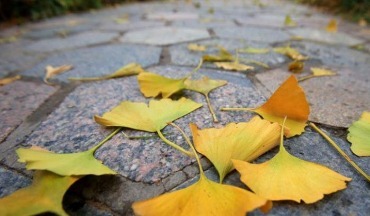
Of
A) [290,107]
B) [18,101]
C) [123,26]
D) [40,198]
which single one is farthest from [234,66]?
[123,26]

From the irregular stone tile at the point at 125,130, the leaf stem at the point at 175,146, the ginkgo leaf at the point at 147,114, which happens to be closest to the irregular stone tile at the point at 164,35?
the irregular stone tile at the point at 125,130

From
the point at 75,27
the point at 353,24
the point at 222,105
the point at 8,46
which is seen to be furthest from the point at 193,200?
the point at 353,24

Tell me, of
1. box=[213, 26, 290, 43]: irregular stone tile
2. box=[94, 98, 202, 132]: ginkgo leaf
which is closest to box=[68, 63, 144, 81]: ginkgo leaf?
box=[94, 98, 202, 132]: ginkgo leaf

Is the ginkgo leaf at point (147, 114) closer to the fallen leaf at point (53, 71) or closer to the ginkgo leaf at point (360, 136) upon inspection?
the ginkgo leaf at point (360, 136)

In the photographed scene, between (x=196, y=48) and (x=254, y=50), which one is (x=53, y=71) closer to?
(x=196, y=48)

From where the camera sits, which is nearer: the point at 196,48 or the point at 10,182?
the point at 10,182

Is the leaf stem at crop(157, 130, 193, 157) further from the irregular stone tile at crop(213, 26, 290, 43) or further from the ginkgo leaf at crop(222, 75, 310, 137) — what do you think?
the irregular stone tile at crop(213, 26, 290, 43)
